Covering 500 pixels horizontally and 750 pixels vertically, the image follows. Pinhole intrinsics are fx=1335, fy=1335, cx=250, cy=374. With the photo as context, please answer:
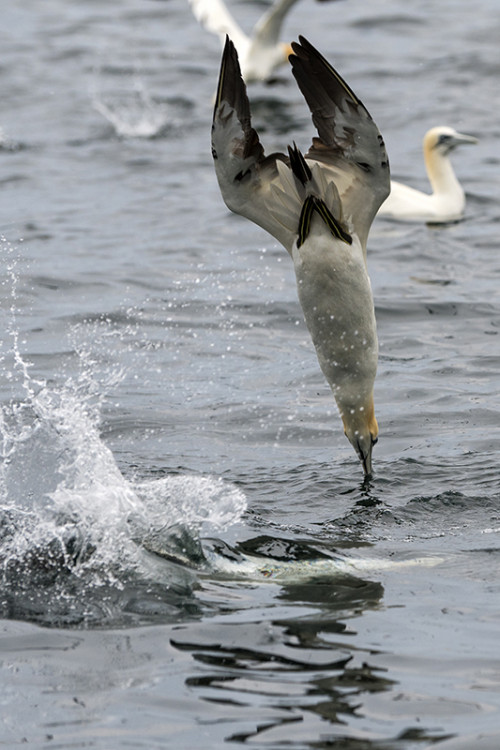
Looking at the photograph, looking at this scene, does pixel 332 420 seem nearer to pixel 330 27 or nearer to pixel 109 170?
pixel 109 170

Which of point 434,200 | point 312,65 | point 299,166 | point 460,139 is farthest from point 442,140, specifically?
point 299,166

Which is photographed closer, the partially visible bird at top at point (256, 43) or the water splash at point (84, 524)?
the water splash at point (84, 524)

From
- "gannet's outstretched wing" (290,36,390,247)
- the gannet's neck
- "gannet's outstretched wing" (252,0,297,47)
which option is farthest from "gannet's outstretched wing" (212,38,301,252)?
"gannet's outstretched wing" (252,0,297,47)

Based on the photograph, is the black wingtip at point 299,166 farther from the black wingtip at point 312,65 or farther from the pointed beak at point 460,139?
the pointed beak at point 460,139

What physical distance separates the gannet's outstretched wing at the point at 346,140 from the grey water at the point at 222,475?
1.57 m

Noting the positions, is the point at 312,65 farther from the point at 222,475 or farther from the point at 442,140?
the point at 442,140

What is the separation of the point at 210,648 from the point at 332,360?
8.04 ft

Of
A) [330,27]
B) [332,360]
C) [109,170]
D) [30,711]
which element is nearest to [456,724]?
[30,711]

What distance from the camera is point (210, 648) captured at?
5.29 metres

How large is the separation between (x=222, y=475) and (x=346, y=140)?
203 centimetres

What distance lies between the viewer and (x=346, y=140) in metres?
7.38

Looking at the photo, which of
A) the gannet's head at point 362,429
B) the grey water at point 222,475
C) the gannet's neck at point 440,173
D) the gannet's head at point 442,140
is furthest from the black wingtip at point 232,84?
the gannet's head at point 442,140

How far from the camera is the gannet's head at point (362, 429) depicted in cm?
759

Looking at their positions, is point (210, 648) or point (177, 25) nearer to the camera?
point (210, 648)
